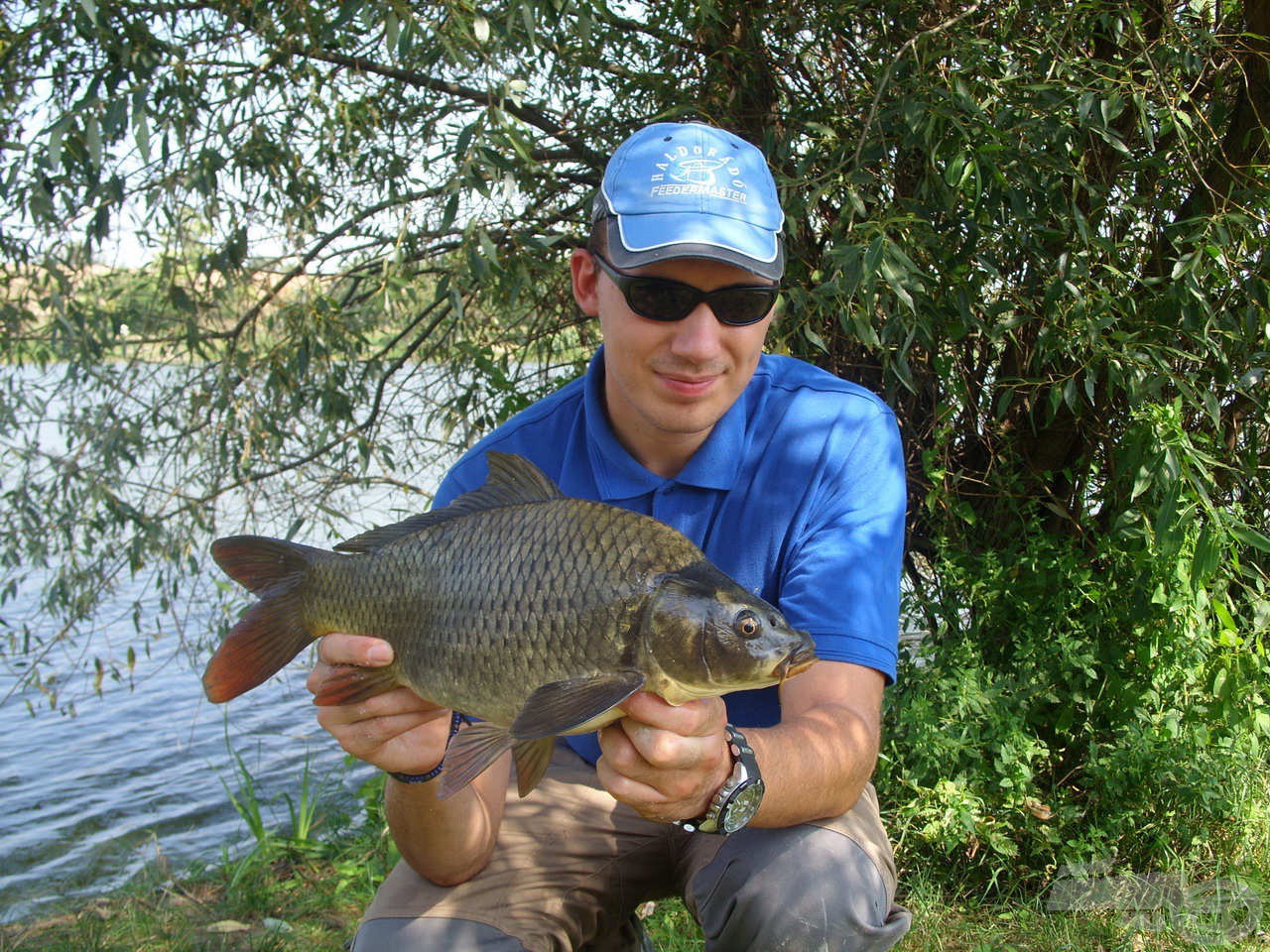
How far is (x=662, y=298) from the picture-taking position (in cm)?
207

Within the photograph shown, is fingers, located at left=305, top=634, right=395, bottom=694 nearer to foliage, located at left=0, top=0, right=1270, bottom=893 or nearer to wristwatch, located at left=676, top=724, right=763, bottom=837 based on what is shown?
wristwatch, located at left=676, top=724, right=763, bottom=837

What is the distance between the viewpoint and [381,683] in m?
1.78

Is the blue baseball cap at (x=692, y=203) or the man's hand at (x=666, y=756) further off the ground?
the blue baseball cap at (x=692, y=203)

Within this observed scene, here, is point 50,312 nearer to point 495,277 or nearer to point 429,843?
point 495,277

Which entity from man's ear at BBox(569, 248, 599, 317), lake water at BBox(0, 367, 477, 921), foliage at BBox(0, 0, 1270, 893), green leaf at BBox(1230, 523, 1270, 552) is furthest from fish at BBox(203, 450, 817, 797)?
lake water at BBox(0, 367, 477, 921)

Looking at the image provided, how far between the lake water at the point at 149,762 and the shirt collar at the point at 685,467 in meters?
2.28

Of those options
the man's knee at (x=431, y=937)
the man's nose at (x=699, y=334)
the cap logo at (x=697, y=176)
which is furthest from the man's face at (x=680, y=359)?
the man's knee at (x=431, y=937)

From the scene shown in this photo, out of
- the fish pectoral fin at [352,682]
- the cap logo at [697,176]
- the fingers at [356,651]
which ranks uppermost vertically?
the cap logo at [697,176]

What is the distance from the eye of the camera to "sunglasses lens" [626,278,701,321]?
2.06 meters

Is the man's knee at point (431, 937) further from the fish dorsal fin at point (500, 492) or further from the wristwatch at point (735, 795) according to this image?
the fish dorsal fin at point (500, 492)

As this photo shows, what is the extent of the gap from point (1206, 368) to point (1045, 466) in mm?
591

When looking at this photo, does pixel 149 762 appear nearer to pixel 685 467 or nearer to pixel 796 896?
pixel 685 467
